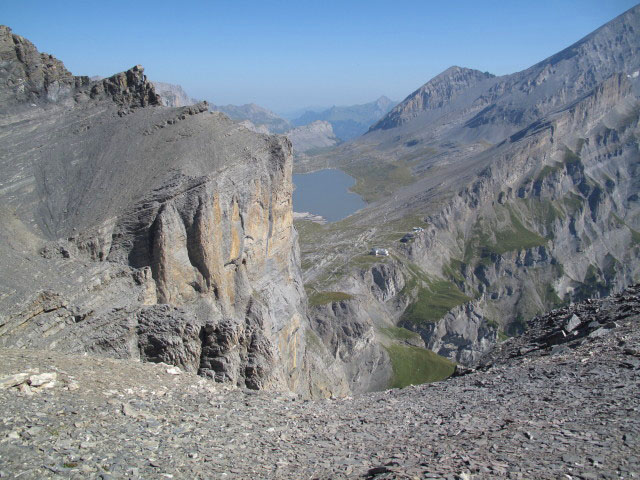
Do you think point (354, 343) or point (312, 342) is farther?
point (354, 343)

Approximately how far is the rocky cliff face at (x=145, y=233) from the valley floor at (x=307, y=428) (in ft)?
17.8

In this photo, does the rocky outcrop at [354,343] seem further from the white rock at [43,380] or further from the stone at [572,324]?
the white rock at [43,380]

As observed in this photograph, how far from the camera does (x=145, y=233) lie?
3478 cm

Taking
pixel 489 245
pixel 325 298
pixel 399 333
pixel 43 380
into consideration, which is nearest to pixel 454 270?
pixel 489 245

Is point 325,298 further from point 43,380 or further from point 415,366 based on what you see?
point 43,380

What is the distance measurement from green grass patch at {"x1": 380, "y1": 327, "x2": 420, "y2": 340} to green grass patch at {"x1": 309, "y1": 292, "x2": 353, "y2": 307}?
651 inches

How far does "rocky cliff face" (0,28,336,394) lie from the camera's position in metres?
25.8

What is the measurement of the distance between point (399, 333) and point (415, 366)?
20.5 m

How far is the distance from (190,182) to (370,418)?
77.3ft

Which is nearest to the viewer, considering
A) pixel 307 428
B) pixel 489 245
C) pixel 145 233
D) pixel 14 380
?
pixel 14 380

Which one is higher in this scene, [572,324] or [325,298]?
[572,324]

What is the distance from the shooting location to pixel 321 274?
425 ft

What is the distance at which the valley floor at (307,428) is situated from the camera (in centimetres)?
1336

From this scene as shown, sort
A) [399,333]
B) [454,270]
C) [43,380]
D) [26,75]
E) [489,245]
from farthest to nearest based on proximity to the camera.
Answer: [489,245]
[454,270]
[399,333]
[26,75]
[43,380]
